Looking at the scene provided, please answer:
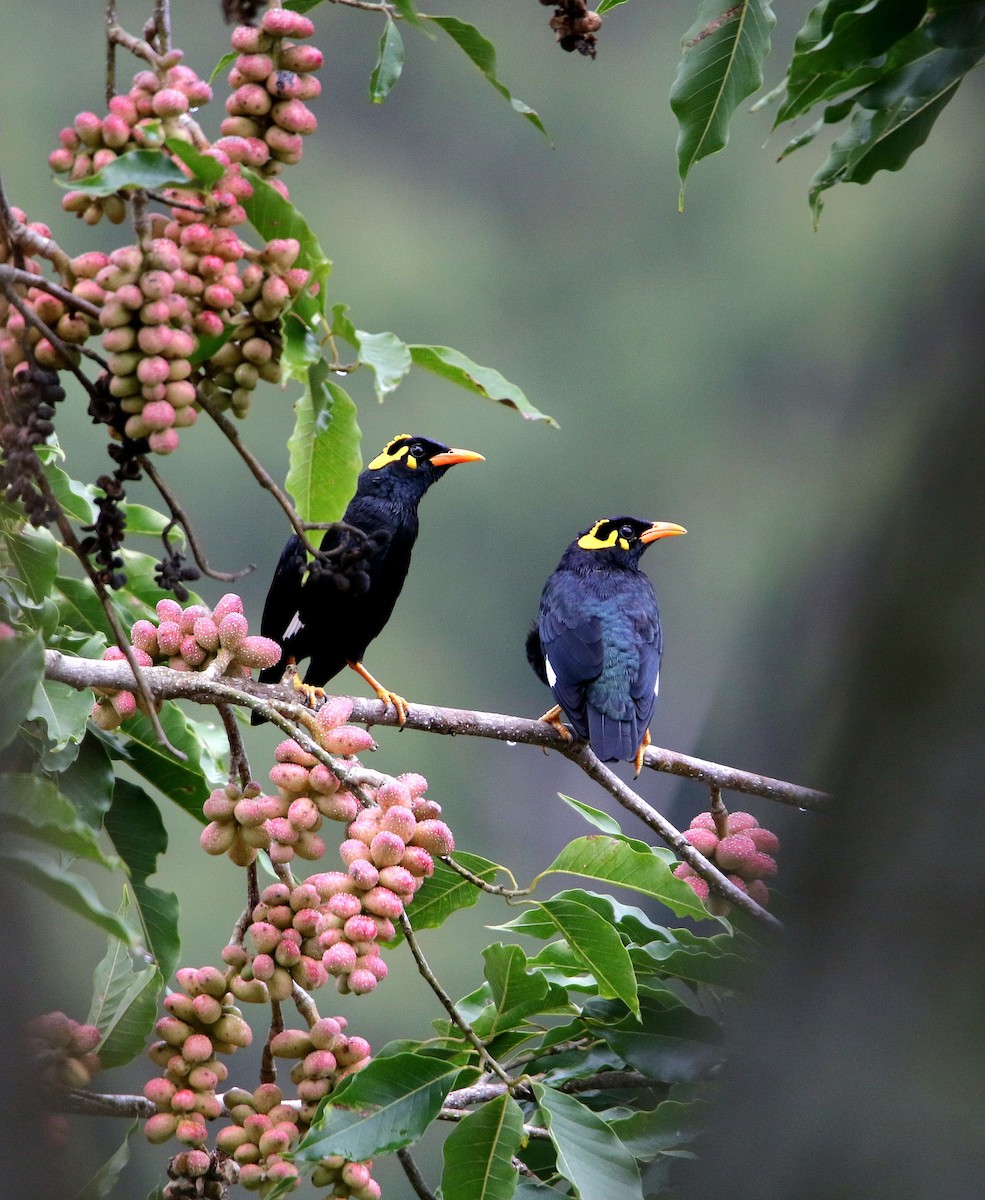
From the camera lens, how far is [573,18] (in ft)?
5.94

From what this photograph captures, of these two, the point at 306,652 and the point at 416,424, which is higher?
the point at 416,424

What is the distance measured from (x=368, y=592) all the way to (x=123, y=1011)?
7.12ft

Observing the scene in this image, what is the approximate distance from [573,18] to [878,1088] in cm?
148

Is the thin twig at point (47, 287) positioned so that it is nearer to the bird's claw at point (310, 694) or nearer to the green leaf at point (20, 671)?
the green leaf at point (20, 671)

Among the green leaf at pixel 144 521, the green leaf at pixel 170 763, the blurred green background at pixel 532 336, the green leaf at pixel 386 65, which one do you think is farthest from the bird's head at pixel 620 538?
the blurred green background at pixel 532 336

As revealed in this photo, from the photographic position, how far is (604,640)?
4.29 metres

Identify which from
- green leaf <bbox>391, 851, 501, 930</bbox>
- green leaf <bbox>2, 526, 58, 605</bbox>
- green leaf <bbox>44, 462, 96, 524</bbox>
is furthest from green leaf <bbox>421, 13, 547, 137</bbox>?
green leaf <bbox>44, 462, 96, 524</bbox>

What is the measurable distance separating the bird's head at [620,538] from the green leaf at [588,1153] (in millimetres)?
3230

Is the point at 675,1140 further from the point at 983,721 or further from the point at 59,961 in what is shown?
the point at 983,721

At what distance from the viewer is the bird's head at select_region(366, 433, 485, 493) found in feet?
14.6

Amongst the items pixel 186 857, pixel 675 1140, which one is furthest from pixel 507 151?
pixel 675 1140

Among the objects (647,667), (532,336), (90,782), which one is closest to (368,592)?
(647,667)

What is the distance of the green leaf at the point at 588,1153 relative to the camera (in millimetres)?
1612

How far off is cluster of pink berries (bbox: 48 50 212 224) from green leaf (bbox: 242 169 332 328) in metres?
0.09
